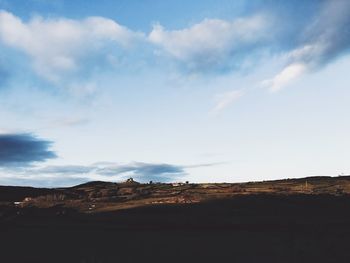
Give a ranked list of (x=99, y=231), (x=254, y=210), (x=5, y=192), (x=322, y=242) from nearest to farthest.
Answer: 1. (x=322, y=242)
2. (x=99, y=231)
3. (x=254, y=210)
4. (x=5, y=192)

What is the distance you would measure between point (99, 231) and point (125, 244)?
293 cm

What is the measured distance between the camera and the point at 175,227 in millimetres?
24891

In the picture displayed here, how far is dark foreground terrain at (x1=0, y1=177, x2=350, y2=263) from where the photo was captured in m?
19.5

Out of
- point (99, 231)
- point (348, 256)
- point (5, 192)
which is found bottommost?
point (348, 256)

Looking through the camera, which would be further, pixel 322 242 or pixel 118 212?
pixel 118 212

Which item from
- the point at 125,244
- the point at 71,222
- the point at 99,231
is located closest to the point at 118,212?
the point at 71,222

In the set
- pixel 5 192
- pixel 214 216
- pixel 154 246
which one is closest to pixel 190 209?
pixel 214 216

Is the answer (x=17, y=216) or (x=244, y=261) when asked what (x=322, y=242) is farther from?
(x=17, y=216)

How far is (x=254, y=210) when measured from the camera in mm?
28750

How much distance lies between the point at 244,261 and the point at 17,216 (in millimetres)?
14255

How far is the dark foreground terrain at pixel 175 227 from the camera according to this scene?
64.1 feet

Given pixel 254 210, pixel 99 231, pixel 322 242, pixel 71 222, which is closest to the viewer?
pixel 322 242

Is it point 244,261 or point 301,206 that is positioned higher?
point 301,206

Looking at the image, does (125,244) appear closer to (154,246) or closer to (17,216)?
(154,246)
